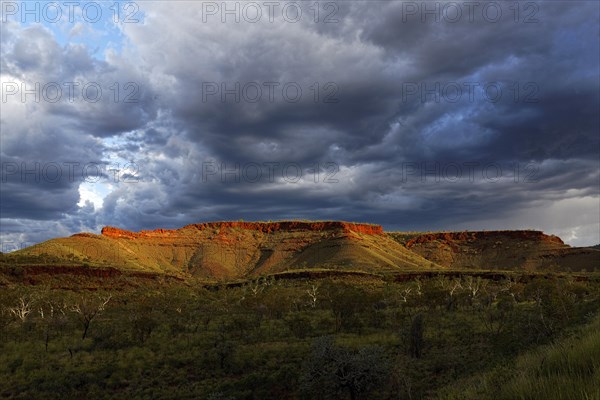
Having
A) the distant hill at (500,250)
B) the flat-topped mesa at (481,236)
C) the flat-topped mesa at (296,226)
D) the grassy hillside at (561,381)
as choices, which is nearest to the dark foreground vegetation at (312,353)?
the grassy hillside at (561,381)

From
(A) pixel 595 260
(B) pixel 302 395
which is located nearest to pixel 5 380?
(B) pixel 302 395

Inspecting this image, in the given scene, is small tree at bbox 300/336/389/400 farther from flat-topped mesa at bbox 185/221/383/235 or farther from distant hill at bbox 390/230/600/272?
flat-topped mesa at bbox 185/221/383/235

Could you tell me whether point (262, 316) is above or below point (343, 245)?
below

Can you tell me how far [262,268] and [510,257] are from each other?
7676 centimetres

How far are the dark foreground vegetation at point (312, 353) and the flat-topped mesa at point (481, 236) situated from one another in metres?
104

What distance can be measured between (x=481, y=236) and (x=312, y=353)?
5634 inches

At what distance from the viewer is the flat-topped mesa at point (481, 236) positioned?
451 ft

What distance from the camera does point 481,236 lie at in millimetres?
148500

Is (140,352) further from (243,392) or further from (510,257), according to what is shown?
(510,257)

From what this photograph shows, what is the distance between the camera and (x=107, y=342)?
30203mm

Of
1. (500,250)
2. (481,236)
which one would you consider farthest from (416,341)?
(481,236)

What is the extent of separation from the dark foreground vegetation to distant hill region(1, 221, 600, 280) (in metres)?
51.4

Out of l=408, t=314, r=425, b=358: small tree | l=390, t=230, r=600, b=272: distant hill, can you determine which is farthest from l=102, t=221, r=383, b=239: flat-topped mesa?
l=408, t=314, r=425, b=358: small tree

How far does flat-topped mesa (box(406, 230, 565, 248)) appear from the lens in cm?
13738
